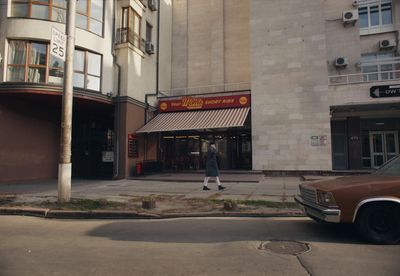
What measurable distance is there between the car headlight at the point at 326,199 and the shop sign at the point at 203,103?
13.7m

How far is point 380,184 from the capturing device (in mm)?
5109

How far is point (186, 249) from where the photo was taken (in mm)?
5023

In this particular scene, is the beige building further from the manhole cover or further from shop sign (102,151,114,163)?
the manhole cover

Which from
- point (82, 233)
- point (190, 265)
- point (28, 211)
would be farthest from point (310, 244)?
point (28, 211)

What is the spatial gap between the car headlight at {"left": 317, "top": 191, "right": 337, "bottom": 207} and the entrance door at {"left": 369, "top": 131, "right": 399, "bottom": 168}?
Answer: 1729 cm

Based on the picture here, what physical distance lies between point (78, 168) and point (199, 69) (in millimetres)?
11080

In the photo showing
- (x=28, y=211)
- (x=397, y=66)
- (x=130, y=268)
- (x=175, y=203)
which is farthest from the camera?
(x=397, y=66)

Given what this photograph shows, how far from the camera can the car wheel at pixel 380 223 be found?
5.08 meters

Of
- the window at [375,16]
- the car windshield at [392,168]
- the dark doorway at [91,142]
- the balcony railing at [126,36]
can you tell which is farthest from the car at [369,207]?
the window at [375,16]

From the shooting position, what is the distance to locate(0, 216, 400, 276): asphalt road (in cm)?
412

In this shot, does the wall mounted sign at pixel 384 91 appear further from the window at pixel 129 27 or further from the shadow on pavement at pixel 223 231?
the window at pixel 129 27

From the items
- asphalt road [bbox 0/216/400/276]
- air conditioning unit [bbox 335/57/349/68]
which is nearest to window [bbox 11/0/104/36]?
asphalt road [bbox 0/216/400/276]

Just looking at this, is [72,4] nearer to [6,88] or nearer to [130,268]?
[6,88]

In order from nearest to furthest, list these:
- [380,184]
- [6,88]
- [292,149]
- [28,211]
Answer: [380,184]
[28,211]
[6,88]
[292,149]
